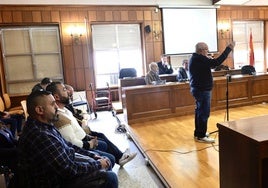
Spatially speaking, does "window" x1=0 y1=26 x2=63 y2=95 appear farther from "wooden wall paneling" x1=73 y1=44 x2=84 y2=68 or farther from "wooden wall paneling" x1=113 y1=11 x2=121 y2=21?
"wooden wall paneling" x1=113 y1=11 x2=121 y2=21

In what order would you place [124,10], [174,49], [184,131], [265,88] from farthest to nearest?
[174,49] → [124,10] → [265,88] → [184,131]

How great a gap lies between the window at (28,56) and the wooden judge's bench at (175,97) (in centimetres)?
271

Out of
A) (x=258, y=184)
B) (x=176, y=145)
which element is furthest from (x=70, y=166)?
(x=176, y=145)

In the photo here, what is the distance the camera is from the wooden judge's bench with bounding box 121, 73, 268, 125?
16.0 ft

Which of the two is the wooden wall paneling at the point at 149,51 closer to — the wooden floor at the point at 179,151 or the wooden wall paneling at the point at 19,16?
the wooden floor at the point at 179,151

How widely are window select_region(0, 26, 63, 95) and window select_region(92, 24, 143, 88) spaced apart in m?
1.16

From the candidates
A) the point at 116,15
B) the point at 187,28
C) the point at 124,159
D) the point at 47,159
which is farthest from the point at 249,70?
the point at 47,159

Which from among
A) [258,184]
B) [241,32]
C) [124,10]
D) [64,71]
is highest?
[124,10]

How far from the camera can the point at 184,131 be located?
415cm

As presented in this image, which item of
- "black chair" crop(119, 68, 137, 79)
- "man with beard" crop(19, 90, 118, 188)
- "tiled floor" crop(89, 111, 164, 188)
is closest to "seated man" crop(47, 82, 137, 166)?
"tiled floor" crop(89, 111, 164, 188)

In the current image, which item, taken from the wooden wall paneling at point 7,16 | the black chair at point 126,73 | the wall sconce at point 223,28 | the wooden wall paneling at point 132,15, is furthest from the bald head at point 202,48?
the wall sconce at point 223,28

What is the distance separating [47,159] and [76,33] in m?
5.96

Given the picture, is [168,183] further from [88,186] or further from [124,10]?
[124,10]

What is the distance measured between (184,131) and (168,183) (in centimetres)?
179
